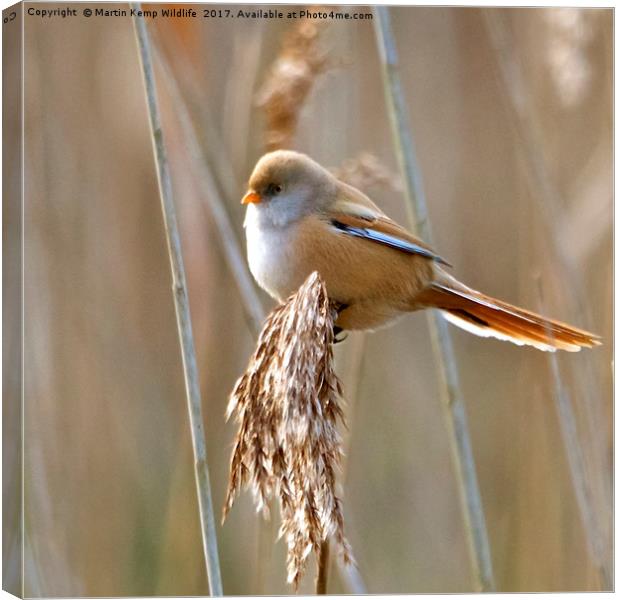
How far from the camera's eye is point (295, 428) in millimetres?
1727

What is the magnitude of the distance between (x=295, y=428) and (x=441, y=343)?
2.32 feet

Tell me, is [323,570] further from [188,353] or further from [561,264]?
[561,264]

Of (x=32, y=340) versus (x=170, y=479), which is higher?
(x=32, y=340)

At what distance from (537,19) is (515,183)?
558 mm

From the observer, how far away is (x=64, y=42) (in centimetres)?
228

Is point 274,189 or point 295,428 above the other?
point 274,189

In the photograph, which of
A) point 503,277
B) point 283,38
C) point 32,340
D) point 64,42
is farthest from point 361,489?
point 64,42

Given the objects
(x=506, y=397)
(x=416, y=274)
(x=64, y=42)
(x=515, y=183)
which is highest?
(x=64, y=42)

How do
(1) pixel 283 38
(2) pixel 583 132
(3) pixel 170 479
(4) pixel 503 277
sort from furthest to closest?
(4) pixel 503 277 < (3) pixel 170 479 < (2) pixel 583 132 < (1) pixel 283 38

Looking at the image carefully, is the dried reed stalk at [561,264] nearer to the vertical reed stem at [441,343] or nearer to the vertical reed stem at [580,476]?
the vertical reed stem at [580,476]

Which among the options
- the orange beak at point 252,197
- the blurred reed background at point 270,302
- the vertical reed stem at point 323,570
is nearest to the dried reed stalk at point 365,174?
the blurred reed background at point 270,302

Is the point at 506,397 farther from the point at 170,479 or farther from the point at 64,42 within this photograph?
the point at 64,42

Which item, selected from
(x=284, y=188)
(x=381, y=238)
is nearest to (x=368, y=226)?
(x=381, y=238)

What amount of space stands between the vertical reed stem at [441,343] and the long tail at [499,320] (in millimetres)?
158
